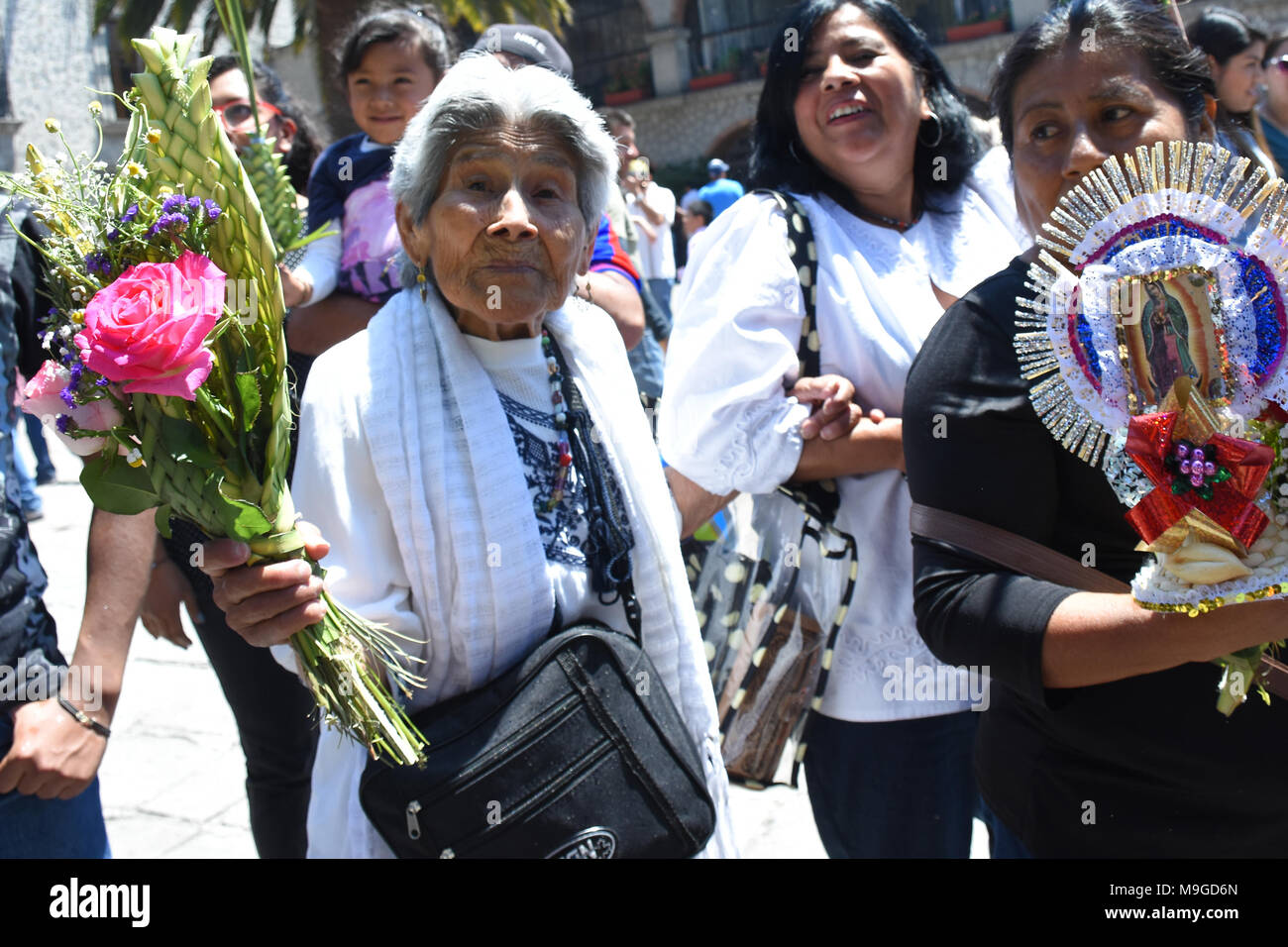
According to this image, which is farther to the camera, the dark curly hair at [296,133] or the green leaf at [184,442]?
the dark curly hair at [296,133]

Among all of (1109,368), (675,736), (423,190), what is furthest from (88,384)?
(1109,368)

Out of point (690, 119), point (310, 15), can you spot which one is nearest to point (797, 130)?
point (310, 15)

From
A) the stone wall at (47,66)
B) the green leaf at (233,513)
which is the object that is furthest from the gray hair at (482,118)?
the stone wall at (47,66)

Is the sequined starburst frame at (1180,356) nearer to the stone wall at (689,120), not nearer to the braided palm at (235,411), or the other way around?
the braided palm at (235,411)

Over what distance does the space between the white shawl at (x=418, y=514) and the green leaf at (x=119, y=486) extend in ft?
0.96

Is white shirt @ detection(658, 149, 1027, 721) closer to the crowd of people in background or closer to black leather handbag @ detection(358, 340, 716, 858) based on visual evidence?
the crowd of people in background

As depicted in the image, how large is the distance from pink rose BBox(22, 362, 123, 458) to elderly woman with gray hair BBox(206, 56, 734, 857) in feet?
0.86

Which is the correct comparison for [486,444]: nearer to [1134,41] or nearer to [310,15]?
[1134,41]

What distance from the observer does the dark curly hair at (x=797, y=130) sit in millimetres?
2371

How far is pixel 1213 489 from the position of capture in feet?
4.19

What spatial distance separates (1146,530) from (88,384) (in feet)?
4.28

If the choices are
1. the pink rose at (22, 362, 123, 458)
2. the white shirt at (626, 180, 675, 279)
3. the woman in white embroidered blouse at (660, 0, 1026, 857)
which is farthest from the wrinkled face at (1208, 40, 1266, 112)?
the white shirt at (626, 180, 675, 279)

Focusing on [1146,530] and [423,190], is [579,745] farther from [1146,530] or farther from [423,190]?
[423,190]

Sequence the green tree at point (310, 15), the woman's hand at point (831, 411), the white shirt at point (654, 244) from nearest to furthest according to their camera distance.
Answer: the woman's hand at point (831, 411) < the white shirt at point (654, 244) < the green tree at point (310, 15)
